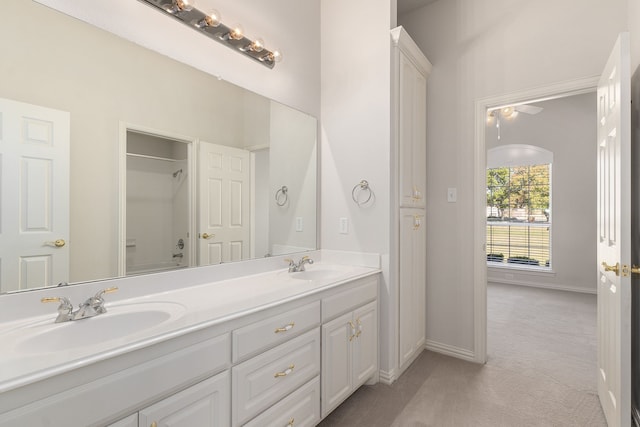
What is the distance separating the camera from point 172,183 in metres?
1.63

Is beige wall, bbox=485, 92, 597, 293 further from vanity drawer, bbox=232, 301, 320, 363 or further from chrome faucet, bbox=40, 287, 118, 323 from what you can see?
chrome faucet, bbox=40, 287, 118, 323

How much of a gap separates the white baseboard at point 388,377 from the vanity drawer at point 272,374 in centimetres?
83

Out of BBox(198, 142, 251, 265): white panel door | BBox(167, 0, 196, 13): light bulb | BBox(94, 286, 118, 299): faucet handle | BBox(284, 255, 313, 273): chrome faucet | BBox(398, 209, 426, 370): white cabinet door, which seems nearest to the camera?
BBox(94, 286, 118, 299): faucet handle

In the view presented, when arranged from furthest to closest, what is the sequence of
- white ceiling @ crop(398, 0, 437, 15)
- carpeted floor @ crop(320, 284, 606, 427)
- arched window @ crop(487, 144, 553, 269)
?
arched window @ crop(487, 144, 553, 269), white ceiling @ crop(398, 0, 437, 15), carpeted floor @ crop(320, 284, 606, 427)

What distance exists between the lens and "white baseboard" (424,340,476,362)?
2.62 m

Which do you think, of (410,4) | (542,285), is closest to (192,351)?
(410,4)

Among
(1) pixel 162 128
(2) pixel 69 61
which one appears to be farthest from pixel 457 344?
(2) pixel 69 61

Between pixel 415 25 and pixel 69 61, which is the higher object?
pixel 415 25

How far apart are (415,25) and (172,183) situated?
269 centimetres

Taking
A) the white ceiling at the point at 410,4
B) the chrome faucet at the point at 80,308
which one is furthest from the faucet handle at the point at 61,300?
the white ceiling at the point at 410,4

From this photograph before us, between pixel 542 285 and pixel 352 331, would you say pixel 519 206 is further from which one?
pixel 352 331

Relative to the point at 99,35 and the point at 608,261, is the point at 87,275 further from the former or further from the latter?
the point at 608,261

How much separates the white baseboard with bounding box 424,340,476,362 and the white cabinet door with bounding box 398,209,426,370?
0.35ft

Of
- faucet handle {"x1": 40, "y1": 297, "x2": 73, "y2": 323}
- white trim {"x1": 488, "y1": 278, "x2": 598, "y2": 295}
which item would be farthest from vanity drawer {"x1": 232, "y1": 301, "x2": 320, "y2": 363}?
white trim {"x1": 488, "y1": 278, "x2": 598, "y2": 295}
